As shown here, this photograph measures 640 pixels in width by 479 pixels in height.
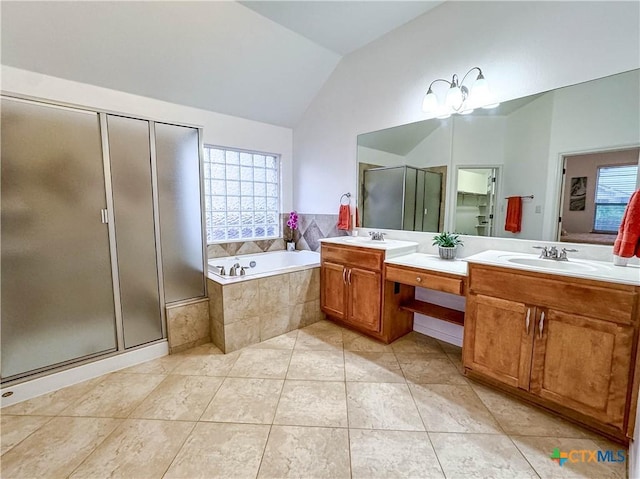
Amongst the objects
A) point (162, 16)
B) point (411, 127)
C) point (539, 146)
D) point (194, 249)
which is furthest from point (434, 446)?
point (162, 16)

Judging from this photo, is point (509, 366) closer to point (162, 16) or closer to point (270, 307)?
point (270, 307)

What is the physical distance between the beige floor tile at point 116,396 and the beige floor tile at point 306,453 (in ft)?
3.26

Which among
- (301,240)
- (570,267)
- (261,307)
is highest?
(570,267)

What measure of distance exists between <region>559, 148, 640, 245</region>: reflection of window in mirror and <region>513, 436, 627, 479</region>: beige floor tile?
120cm

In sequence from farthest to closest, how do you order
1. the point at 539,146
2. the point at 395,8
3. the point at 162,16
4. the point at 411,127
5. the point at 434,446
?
the point at 411,127, the point at 395,8, the point at 162,16, the point at 539,146, the point at 434,446

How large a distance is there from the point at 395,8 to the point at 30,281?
351cm

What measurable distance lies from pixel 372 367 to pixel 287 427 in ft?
2.85

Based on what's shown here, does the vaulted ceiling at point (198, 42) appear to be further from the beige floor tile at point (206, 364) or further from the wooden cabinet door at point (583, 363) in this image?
the wooden cabinet door at point (583, 363)

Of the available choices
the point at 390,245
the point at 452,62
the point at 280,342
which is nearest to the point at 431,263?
the point at 390,245

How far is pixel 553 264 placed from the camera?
177cm

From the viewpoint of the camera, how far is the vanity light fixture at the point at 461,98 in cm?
217

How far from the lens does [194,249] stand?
2.51 meters

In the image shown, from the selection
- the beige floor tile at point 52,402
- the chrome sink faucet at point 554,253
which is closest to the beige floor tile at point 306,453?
the beige floor tile at point 52,402

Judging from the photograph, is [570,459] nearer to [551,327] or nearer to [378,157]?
[551,327]
